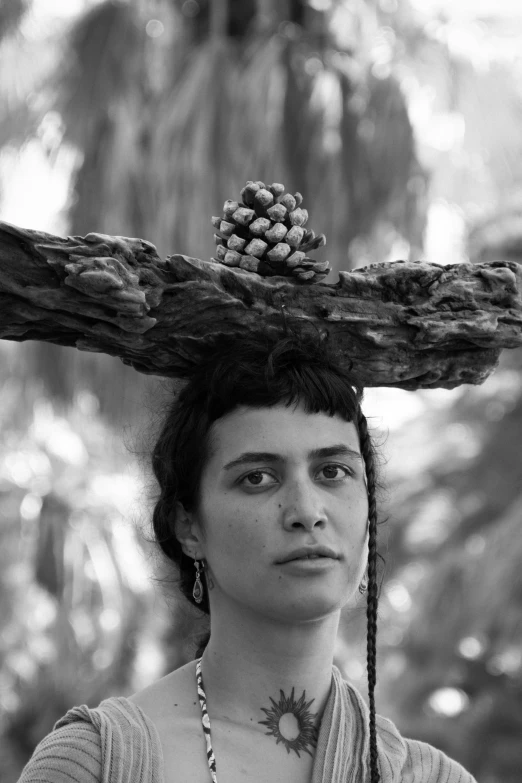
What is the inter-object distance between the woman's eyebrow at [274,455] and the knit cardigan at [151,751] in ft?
1.48

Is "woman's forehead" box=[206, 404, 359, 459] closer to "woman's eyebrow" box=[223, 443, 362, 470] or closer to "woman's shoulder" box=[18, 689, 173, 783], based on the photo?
"woman's eyebrow" box=[223, 443, 362, 470]

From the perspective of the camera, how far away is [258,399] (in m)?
2.03

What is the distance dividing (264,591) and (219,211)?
2.99 m

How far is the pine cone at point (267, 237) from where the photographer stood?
212cm

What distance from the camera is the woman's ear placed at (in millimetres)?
2107

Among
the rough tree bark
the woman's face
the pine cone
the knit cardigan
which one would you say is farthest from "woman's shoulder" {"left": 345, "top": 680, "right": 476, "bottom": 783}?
the pine cone

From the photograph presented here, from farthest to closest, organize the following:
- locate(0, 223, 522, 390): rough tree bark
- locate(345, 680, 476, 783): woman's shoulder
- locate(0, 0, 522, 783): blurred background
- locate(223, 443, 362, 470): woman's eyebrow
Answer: locate(0, 0, 522, 783): blurred background < locate(345, 680, 476, 783): woman's shoulder < locate(223, 443, 362, 470): woman's eyebrow < locate(0, 223, 522, 390): rough tree bark

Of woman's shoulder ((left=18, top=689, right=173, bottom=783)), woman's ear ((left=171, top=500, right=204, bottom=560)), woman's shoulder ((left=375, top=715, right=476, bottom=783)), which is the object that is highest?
woman's ear ((left=171, top=500, right=204, bottom=560))

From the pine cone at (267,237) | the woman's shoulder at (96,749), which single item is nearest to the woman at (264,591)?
the woman's shoulder at (96,749)

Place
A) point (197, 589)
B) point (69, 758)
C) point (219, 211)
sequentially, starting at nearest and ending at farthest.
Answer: point (69, 758) < point (197, 589) < point (219, 211)

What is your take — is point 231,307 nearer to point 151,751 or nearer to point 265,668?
point 265,668

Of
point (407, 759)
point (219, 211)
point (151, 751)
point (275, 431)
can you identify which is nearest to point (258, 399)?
point (275, 431)

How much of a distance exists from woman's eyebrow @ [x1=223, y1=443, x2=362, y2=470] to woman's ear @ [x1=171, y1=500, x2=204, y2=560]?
0.56 feet

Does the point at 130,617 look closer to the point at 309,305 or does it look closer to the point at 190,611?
the point at 190,611
